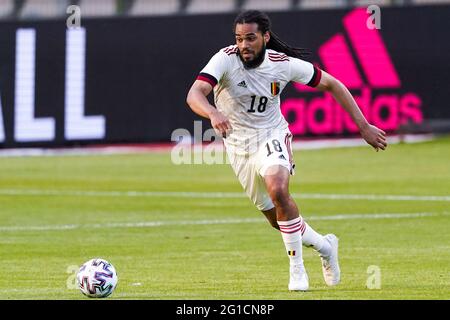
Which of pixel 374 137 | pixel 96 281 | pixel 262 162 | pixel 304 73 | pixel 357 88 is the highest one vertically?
pixel 357 88

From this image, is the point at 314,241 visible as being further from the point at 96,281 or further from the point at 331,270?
the point at 96,281

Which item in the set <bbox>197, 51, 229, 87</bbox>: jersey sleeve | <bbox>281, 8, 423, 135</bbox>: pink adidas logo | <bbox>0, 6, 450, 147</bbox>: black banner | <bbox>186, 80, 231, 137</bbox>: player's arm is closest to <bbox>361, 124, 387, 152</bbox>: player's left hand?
<bbox>197, 51, 229, 87</bbox>: jersey sleeve

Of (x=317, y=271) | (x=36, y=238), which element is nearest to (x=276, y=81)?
(x=317, y=271)

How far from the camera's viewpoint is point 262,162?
12117mm

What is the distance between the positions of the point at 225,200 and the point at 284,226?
9.81 meters

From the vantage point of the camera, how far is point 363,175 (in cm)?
2558

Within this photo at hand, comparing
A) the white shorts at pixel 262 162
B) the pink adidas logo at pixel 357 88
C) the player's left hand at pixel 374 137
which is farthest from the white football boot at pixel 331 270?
the pink adidas logo at pixel 357 88

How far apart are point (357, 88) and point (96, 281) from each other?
62.4 feet

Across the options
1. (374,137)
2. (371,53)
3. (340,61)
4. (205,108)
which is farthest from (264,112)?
(371,53)

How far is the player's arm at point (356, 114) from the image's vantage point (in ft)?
40.7

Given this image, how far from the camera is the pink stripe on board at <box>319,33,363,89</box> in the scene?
29.7 m

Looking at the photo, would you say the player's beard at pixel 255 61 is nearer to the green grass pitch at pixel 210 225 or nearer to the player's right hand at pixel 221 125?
the player's right hand at pixel 221 125

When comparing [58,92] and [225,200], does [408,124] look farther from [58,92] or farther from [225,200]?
[225,200]
